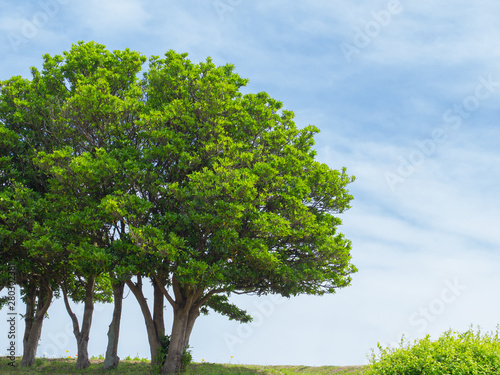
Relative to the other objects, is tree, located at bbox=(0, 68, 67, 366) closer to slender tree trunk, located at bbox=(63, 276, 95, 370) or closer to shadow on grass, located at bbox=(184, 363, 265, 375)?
slender tree trunk, located at bbox=(63, 276, 95, 370)

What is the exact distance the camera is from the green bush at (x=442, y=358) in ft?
40.7

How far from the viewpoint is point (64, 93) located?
963 inches

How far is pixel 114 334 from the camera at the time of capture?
24.4 metres

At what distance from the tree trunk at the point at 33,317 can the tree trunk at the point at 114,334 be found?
4776 millimetres

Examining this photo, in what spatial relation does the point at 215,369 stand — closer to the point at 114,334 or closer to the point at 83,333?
the point at 114,334

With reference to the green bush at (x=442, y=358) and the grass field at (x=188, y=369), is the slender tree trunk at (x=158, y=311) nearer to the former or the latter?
the grass field at (x=188, y=369)

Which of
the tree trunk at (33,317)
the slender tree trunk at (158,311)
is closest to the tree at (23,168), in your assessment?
the tree trunk at (33,317)

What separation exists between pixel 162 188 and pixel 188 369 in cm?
1001

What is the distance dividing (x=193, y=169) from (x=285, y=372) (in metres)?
12.0

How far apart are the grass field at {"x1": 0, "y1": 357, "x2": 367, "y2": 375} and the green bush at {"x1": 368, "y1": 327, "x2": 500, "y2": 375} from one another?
32.0 feet

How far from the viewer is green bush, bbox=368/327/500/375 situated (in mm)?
12398

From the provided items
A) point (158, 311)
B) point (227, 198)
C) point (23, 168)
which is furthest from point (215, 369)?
point (23, 168)

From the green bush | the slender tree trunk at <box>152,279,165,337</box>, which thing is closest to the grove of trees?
the slender tree trunk at <box>152,279,165,337</box>

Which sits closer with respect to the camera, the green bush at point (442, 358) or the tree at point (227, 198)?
the green bush at point (442, 358)
